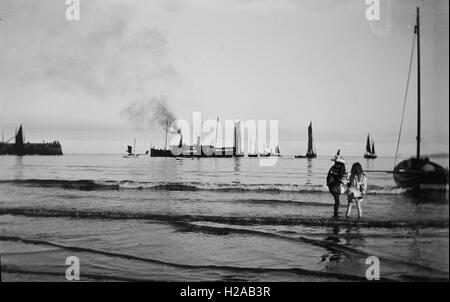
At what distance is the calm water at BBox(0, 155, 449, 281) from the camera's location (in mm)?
3529

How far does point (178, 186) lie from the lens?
5605mm

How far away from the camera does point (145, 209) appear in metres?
5.50

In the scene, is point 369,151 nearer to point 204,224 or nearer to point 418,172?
point 418,172

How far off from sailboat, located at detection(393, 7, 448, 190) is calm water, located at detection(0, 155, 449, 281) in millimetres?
143

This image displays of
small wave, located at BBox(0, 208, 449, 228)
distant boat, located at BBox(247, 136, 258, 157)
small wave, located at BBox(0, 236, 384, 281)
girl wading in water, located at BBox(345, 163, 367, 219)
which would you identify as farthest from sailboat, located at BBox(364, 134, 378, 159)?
small wave, located at BBox(0, 236, 384, 281)

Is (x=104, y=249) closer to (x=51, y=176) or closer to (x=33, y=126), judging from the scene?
(x=33, y=126)

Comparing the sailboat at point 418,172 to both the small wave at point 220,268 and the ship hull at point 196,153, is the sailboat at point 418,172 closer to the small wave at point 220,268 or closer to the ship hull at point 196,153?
the small wave at point 220,268

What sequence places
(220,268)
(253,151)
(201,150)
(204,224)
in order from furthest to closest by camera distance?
1. (204,224)
2. (201,150)
3. (253,151)
4. (220,268)

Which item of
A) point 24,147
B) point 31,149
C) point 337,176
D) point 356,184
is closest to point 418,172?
point 356,184

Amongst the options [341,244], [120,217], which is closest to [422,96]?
[341,244]

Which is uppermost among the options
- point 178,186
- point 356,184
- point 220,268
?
point 356,184

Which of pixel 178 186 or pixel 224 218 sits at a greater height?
pixel 178 186

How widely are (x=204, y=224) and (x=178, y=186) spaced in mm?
1042
